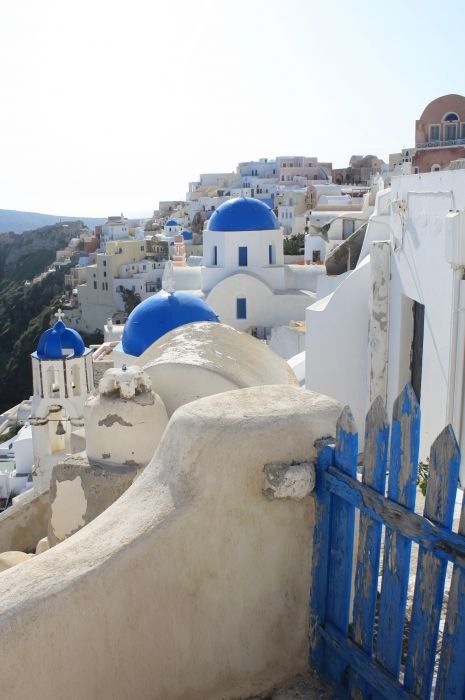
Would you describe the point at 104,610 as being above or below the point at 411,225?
below

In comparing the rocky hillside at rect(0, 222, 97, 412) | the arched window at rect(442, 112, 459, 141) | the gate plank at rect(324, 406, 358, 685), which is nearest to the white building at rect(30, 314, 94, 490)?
the gate plank at rect(324, 406, 358, 685)

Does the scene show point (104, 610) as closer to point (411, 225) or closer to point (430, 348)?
point (430, 348)

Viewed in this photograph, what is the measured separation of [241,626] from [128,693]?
43 centimetres

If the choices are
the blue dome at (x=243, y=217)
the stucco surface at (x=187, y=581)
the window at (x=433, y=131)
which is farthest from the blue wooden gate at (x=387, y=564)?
the window at (x=433, y=131)

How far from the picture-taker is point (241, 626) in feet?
8.01

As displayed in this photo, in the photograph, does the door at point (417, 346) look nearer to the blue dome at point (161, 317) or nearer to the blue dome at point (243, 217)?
the blue dome at point (161, 317)

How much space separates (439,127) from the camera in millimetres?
23359

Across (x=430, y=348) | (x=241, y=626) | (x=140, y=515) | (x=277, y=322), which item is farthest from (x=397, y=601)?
(x=277, y=322)

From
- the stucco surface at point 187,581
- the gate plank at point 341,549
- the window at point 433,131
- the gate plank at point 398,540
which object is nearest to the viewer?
the gate plank at point 398,540

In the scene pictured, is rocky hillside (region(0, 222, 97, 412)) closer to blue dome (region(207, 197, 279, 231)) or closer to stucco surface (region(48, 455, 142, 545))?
blue dome (region(207, 197, 279, 231))

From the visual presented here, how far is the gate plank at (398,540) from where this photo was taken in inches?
78.8

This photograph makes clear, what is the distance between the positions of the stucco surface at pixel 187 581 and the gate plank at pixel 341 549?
0.12 meters

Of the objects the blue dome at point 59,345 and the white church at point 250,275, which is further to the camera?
the white church at point 250,275

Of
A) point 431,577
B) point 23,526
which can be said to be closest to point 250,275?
point 23,526
